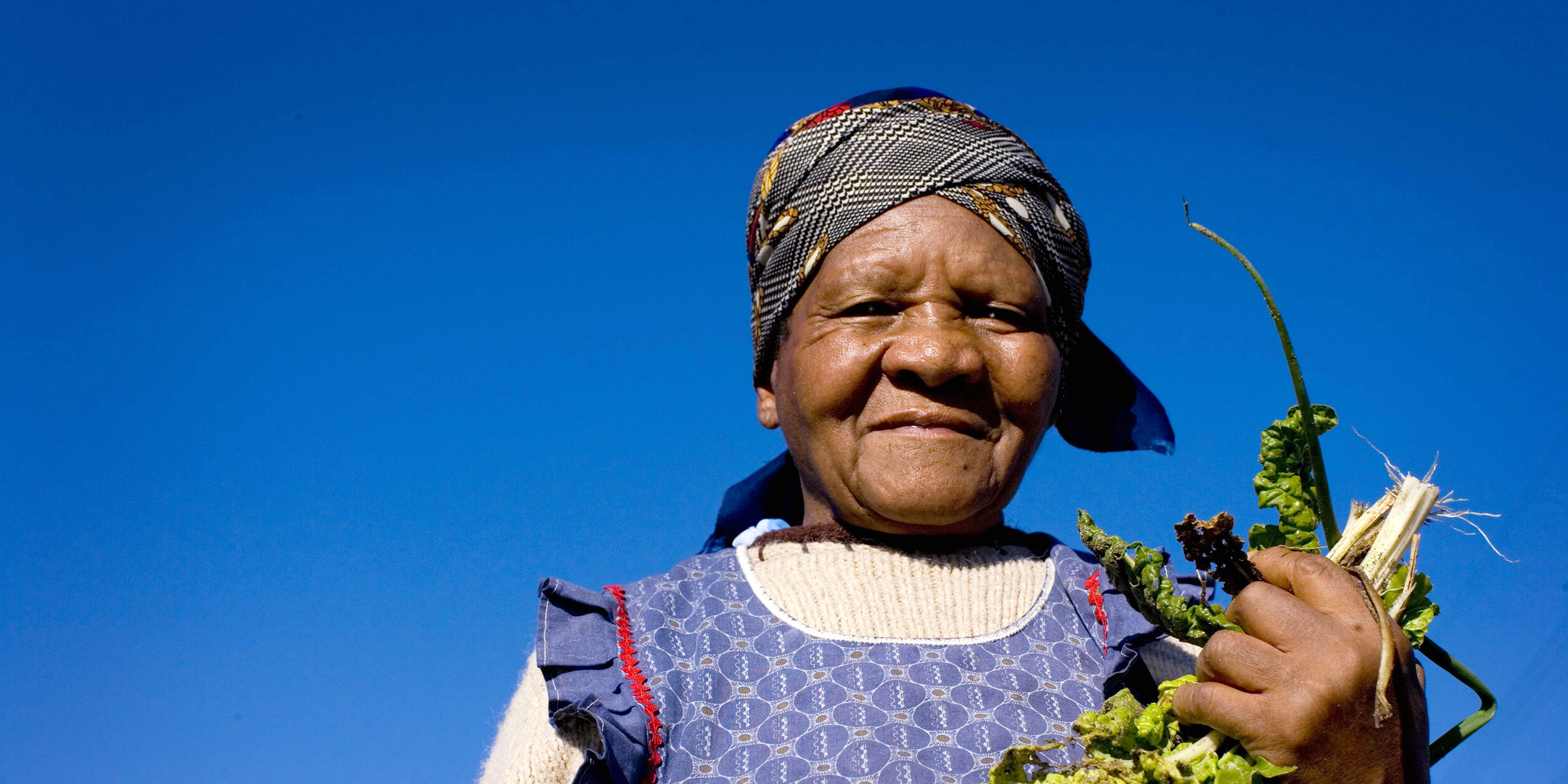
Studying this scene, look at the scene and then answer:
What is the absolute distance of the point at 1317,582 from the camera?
225 cm

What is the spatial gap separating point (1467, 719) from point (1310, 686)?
630mm

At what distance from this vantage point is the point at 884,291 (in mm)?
3355

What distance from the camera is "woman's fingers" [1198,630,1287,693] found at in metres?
2.14

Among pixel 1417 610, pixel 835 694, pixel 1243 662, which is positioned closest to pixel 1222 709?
pixel 1243 662

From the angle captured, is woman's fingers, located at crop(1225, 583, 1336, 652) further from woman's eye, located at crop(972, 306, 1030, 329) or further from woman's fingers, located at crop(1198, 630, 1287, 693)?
woman's eye, located at crop(972, 306, 1030, 329)

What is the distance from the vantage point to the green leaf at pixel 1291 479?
8.37ft

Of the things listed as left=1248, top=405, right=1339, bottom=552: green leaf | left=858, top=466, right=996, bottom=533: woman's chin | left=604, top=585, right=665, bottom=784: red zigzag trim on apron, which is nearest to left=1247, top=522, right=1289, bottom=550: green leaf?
left=1248, top=405, right=1339, bottom=552: green leaf

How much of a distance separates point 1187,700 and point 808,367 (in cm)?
152

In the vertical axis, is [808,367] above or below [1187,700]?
above

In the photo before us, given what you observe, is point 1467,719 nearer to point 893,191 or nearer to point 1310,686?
point 1310,686

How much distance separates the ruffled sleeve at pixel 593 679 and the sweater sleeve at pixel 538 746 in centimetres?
4

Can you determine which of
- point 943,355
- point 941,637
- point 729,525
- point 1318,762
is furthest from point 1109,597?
point 729,525

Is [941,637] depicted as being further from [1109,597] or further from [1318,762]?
[1318,762]

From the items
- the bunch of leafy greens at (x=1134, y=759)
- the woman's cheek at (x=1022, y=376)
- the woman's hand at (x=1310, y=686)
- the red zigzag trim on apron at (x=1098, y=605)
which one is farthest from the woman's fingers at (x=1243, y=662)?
the woman's cheek at (x=1022, y=376)
